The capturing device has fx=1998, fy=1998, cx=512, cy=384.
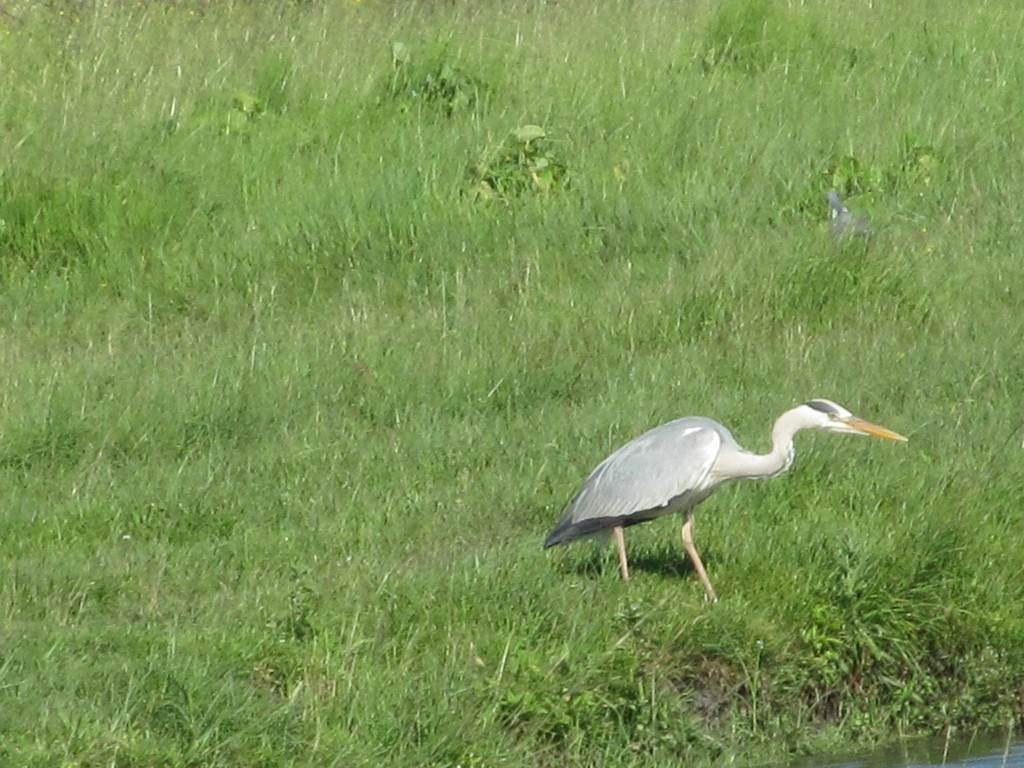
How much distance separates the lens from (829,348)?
8.07 metres

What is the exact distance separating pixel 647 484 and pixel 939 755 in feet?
3.76

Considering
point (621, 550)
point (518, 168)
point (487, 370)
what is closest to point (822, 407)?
point (621, 550)

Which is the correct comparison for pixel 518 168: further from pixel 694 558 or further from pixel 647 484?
pixel 694 558

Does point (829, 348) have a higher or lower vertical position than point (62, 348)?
higher

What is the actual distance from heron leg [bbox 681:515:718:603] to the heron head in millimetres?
484

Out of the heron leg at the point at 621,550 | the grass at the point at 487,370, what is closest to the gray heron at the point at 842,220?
the grass at the point at 487,370

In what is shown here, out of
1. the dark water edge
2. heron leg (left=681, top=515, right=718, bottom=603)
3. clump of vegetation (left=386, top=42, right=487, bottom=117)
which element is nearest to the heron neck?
heron leg (left=681, top=515, right=718, bottom=603)

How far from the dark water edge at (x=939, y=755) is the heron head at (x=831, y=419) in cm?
96

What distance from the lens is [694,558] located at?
5922 mm

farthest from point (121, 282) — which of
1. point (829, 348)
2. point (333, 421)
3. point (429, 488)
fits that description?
point (829, 348)

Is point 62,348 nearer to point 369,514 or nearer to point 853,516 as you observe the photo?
point 369,514

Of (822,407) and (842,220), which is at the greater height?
(822,407)

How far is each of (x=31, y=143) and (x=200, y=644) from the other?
15.5 feet

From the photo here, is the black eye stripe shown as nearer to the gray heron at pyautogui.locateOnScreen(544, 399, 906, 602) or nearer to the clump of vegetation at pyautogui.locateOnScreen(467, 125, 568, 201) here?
the gray heron at pyautogui.locateOnScreen(544, 399, 906, 602)
